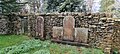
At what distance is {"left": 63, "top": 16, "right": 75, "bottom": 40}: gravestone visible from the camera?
10086mm

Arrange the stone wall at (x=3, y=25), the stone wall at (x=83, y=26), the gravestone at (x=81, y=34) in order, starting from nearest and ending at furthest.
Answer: the stone wall at (x=83, y=26) < the gravestone at (x=81, y=34) < the stone wall at (x=3, y=25)

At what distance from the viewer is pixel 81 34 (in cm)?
972

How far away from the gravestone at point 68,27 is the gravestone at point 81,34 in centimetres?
29

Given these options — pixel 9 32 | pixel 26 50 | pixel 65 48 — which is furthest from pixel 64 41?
pixel 9 32

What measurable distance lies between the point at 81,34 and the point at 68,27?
2.75 ft

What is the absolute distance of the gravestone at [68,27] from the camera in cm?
1009

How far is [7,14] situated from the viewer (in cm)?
1355

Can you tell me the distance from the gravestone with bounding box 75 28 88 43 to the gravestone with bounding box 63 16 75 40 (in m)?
0.29

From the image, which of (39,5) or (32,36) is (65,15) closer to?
(32,36)

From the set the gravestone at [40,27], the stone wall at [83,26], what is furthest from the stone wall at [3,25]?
the gravestone at [40,27]

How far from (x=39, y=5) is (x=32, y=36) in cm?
1025

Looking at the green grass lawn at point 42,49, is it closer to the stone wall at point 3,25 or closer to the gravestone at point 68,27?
the gravestone at point 68,27

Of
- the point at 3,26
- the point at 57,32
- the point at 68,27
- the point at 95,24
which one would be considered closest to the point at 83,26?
the point at 95,24

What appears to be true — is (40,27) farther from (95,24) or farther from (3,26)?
(95,24)
